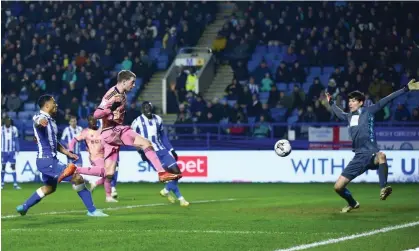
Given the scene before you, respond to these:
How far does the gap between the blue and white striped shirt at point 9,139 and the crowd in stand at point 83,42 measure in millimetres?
5497

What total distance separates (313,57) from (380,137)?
4851mm

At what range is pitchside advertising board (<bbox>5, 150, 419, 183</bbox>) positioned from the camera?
2569cm

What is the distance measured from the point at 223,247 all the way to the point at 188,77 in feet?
71.7

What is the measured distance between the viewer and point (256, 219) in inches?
550

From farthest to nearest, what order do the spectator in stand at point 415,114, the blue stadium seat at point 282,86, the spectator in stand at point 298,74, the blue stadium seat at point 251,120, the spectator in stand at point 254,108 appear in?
the blue stadium seat at point 282,86 → the spectator in stand at point 298,74 → the blue stadium seat at point 251,120 → the spectator in stand at point 254,108 → the spectator in stand at point 415,114

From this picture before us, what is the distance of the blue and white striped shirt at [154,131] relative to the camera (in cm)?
1825

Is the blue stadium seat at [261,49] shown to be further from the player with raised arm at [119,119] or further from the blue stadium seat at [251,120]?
the player with raised arm at [119,119]

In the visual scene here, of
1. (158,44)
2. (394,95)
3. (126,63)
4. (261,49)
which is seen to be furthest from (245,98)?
(394,95)

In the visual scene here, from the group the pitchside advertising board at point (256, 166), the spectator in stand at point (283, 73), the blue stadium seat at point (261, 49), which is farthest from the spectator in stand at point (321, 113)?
the blue stadium seat at point (261, 49)

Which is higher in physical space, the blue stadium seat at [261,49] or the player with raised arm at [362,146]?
the blue stadium seat at [261,49]

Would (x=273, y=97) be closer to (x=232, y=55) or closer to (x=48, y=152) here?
(x=232, y=55)

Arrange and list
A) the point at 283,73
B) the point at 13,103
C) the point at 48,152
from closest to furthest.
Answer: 1. the point at 48,152
2. the point at 283,73
3. the point at 13,103

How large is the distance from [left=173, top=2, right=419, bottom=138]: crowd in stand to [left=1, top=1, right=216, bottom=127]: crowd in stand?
2.20 m

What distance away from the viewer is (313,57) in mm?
30266
